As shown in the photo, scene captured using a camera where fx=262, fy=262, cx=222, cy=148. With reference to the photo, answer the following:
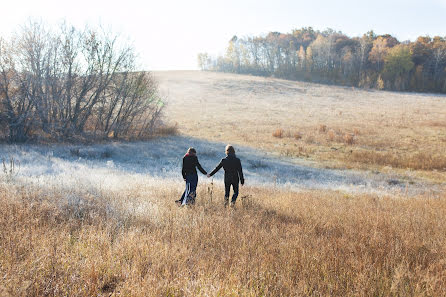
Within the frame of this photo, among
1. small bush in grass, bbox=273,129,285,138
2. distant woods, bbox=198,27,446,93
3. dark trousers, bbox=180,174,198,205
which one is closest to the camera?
dark trousers, bbox=180,174,198,205

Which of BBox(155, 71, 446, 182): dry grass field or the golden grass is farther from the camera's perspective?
BBox(155, 71, 446, 182): dry grass field

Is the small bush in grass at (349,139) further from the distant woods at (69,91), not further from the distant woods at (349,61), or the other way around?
the distant woods at (349,61)

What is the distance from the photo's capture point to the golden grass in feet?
10.0

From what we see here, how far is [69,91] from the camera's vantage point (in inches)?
747

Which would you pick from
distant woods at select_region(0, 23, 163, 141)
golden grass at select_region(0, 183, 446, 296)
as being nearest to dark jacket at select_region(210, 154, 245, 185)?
golden grass at select_region(0, 183, 446, 296)

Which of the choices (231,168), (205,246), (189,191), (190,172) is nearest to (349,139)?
(231,168)

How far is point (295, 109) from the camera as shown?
1575 inches

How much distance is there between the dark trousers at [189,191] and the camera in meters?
6.88

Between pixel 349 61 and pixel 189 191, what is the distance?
81.9 meters

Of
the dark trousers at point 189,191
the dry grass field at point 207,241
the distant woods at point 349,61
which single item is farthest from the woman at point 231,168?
the distant woods at point 349,61

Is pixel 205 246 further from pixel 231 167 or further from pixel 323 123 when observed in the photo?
pixel 323 123

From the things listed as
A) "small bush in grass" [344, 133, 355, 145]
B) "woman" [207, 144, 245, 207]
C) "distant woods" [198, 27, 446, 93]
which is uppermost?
"distant woods" [198, 27, 446, 93]

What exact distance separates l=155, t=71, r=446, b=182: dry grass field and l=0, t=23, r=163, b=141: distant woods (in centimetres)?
671

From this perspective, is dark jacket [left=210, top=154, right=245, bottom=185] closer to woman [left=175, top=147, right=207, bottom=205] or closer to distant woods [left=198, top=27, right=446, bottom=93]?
woman [left=175, top=147, right=207, bottom=205]
